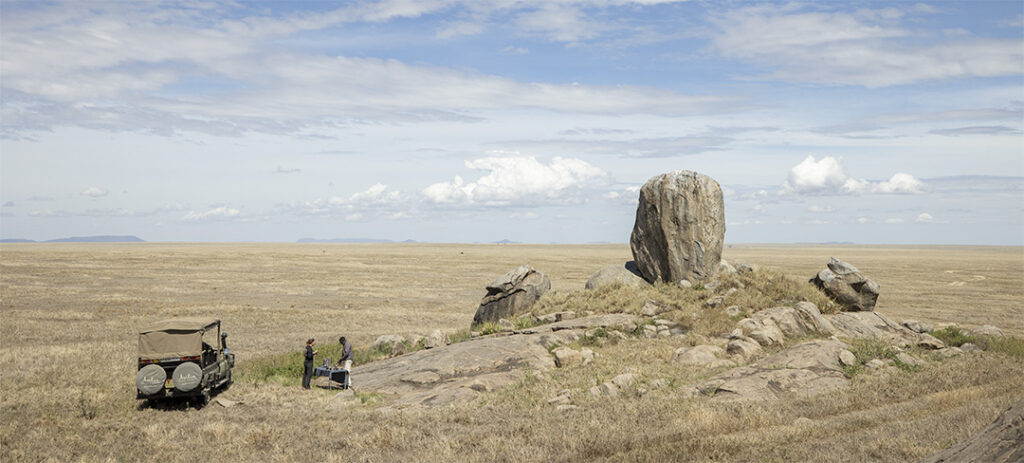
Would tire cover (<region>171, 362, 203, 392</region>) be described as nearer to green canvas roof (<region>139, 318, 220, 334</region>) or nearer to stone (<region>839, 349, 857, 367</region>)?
green canvas roof (<region>139, 318, 220, 334</region>)

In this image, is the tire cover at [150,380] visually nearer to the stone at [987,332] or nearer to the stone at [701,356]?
the stone at [701,356]

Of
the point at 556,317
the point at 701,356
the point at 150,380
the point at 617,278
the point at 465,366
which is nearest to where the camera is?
the point at 150,380

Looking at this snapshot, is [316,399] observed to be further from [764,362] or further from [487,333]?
[764,362]

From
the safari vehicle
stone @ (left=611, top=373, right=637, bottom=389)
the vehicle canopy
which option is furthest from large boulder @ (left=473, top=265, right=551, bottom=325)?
the vehicle canopy

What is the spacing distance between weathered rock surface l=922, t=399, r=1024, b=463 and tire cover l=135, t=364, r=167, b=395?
64.0 feet

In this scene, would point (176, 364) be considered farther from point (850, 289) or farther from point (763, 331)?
point (850, 289)

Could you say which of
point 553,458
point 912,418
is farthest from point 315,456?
point 912,418

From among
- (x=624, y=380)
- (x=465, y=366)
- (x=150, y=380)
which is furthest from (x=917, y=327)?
(x=150, y=380)

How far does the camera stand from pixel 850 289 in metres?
31.2

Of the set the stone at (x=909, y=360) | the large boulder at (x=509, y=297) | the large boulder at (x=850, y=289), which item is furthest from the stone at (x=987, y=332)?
the large boulder at (x=509, y=297)

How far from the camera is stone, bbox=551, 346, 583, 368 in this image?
22781 mm

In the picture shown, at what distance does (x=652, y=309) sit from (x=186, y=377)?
1919 cm

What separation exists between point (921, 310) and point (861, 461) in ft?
137

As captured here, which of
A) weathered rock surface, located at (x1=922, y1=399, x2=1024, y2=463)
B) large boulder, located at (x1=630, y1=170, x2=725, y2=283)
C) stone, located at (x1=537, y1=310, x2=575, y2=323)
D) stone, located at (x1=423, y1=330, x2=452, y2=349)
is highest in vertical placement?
large boulder, located at (x1=630, y1=170, x2=725, y2=283)
